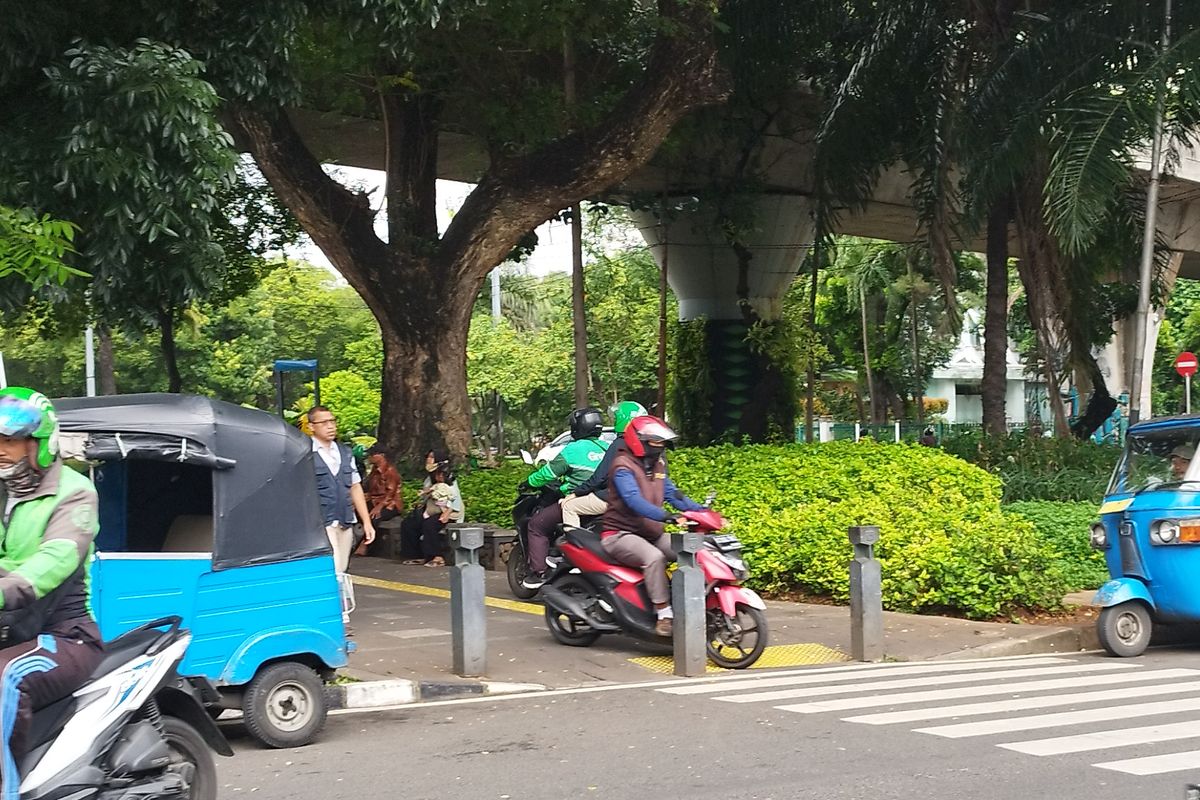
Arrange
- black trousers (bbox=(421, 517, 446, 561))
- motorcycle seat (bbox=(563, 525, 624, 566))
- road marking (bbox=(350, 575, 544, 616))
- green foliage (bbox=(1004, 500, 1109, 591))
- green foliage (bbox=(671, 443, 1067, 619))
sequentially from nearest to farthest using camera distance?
motorcycle seat (bbox=(563, 525, 624, 566)) → green foliage (bbox=(671, 443, 1067, 619)) → road marking (bbox=(350, 575, 544, 616)) → green foliage (bbox=(1004, 500, 1109, 591)) → black trousers (bbox=(421, 517, 446, 561))

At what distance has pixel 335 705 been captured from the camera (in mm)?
8523

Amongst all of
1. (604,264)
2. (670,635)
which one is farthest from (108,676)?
(604,264)

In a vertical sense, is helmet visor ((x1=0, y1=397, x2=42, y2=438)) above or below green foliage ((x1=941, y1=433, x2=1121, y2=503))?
above

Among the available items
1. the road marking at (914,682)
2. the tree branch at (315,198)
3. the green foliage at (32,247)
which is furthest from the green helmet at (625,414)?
the tree branch at (315,198)

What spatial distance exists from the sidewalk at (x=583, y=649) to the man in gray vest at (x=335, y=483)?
0.81 metres

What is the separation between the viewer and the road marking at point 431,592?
1271 cm

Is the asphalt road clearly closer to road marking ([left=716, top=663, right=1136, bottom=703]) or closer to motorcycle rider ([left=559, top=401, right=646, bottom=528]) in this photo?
road marking ([left=716, top=663, right=1136, bottom=703])

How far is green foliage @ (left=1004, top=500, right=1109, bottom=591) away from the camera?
Result: 13977 mm

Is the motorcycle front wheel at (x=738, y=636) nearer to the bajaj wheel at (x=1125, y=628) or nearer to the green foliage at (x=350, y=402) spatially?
the bajaj wheel at (x=1125, y=628)

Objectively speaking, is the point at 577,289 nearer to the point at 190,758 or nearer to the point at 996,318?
the point at 996,318

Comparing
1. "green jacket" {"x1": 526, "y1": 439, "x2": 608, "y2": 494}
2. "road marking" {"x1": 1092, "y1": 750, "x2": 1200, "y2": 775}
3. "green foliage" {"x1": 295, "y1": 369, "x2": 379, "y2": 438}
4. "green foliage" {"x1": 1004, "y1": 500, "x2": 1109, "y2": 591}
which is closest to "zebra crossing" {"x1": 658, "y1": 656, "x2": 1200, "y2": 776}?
"road marking" {"x1": 1092, "y1": 750, "x2": 1200, "y2": 775}

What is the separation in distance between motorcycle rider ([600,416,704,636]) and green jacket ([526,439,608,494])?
1.95m

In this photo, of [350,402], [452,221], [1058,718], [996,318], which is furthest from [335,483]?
[350,402]

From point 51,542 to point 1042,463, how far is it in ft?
49.9
